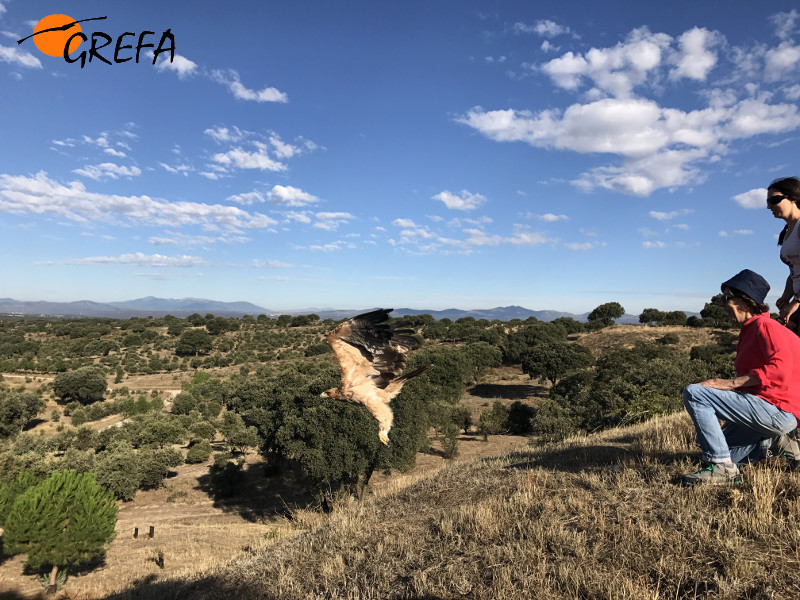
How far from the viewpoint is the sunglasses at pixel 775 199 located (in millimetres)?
4312

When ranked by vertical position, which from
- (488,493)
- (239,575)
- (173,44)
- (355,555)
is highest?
(173,44)

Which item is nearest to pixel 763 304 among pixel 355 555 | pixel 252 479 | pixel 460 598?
pixel 460 598

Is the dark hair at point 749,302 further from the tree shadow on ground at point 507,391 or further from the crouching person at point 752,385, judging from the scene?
the tree shadow on ground at point 507,391

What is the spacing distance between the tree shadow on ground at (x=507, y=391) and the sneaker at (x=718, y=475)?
41316 millimetres

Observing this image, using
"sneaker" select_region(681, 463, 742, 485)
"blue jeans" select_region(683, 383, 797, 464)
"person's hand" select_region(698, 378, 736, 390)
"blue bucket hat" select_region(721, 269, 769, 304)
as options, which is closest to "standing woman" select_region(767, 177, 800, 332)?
"blue bucket hat" select_region(721, 269, 769, 304)

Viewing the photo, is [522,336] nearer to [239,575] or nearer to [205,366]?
[205,366]

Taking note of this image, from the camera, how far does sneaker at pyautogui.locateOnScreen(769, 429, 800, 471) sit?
4.68 metres

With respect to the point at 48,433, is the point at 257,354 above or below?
above

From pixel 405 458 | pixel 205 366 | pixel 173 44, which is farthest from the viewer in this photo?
pixel 205 366

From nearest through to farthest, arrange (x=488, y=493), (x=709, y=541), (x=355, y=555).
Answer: (x=709, y=541) < (x=355, y=555) < (x=488, y=493)

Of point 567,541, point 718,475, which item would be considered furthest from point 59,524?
point 718,475

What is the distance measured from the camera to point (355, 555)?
600cm

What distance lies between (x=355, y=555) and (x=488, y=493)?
7.80 ft

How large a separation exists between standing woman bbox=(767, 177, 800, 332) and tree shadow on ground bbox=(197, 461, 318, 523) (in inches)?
877
